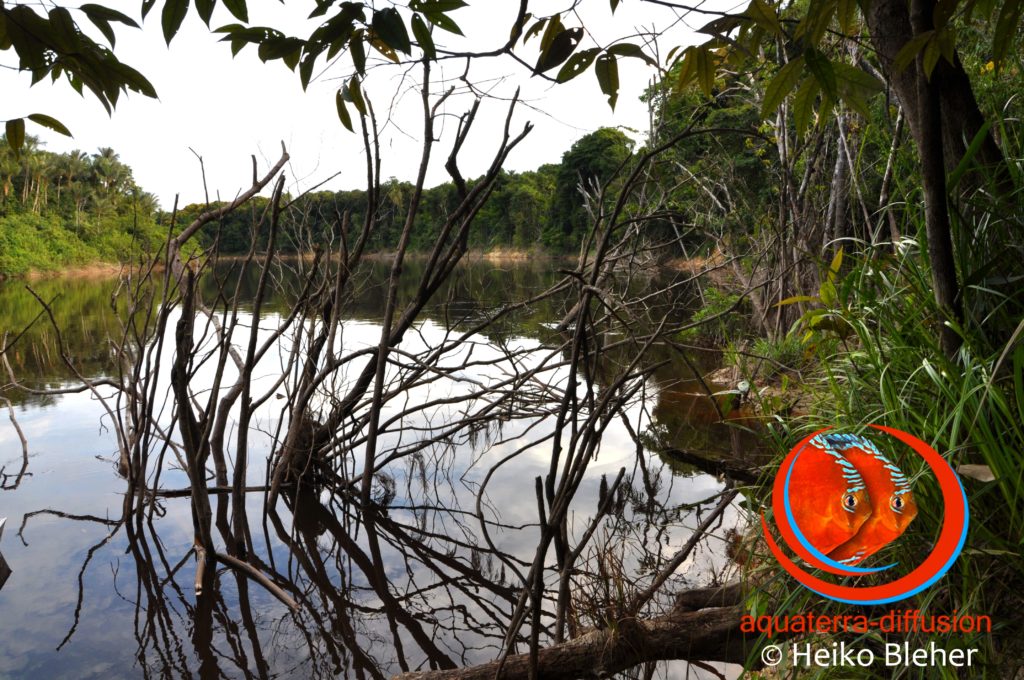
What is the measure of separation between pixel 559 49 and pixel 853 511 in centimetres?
125

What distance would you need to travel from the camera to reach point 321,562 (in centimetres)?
369

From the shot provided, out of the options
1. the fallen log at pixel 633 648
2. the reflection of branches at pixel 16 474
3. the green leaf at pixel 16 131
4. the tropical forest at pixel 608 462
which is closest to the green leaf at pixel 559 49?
the tropical forest at pixel 608 462

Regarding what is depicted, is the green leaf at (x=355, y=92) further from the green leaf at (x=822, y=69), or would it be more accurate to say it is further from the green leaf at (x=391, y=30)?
the green leaf at (x=822, y=69)

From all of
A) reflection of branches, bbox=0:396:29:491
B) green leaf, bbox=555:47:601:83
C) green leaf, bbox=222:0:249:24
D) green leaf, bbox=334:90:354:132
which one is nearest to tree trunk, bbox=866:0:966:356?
green leaf, bbox=555:47:601:83

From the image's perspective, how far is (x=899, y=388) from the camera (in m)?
1.77

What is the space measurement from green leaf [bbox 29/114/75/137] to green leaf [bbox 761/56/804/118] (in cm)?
106

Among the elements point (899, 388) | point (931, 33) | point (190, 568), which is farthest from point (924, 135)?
point (190, 568)

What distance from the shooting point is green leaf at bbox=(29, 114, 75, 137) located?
1.10m

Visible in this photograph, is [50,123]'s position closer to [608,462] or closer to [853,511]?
[853,511]

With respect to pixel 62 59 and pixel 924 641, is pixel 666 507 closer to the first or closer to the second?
pixel 924 641

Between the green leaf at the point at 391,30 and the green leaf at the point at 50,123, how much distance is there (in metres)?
0.59

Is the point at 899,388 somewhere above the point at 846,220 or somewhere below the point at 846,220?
below

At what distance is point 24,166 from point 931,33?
41957 millimetres

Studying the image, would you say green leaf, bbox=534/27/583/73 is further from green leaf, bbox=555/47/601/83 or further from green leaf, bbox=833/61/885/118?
green leaf, bbox=833/61/885/118
